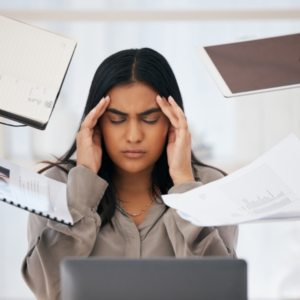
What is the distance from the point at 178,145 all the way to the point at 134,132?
0.15 m

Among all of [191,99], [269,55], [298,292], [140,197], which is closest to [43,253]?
[140,197]

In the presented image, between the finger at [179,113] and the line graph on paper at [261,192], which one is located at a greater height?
the finger at [179,113]

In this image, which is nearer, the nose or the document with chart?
the document with chart

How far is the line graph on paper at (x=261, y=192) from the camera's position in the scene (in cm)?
65

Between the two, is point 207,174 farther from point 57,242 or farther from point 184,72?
point 184,72

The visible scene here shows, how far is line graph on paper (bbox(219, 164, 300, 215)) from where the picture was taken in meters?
0.65

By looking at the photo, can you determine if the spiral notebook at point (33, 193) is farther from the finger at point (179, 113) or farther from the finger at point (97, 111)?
the finger at point (179, 113)

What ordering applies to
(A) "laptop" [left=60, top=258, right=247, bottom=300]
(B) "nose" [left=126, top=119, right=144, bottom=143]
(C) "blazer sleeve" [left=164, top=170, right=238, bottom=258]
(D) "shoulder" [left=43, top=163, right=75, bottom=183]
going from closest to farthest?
(A) "laptop" [left=60, top=258, right=247, bottom=300] < (C) "blazer sleeve" [left=164, top=170, right=238, bottom=258] < (B) "nose" [left=126, top=119, right=144, bottom=143] < (D) "shoulder" [left=43, top=163, right=75, bottom=183]

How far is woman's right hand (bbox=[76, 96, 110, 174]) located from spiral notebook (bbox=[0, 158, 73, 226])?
0.23 metres

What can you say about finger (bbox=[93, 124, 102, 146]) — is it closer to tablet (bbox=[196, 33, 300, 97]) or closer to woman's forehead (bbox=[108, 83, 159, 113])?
woman's forehead (bbox=[108, 83, 159, 113])

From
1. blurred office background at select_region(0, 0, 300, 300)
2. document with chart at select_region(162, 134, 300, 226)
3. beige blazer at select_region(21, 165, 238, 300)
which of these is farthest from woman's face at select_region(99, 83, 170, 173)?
blurred office background at select_region(0, 0, 300, 300)

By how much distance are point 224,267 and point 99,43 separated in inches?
73.0

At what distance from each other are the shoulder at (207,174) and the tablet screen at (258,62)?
0.33 meters

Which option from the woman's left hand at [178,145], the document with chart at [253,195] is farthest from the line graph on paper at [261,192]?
the woman's left hand at [178,145]
